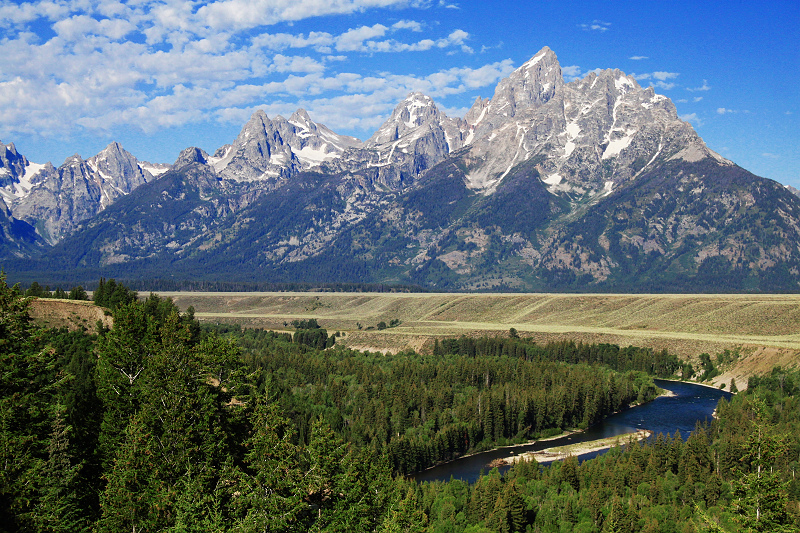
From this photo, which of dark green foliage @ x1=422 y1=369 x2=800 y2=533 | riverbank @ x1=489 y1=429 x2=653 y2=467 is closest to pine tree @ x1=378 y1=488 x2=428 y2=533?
dark green foliage @ x1=422 y1=369 x2=800 y2=533

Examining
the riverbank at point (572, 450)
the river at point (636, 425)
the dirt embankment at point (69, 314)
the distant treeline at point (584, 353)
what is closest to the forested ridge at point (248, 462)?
the river at point (636, 425)

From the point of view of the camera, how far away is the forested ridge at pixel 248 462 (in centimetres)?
3503

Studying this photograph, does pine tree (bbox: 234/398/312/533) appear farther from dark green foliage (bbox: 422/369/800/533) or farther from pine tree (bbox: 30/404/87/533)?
dark green foliage (bbox: 422/369/800/533)

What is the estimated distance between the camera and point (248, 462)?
44.2 metres

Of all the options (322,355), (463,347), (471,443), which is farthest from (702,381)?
(322,355)

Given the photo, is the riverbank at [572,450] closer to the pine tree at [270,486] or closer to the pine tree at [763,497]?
the pine tree at [270,486]

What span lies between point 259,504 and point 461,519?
3388 centimetres

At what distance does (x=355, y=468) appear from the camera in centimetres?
4769

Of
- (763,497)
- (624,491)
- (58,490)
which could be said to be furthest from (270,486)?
(624,491)

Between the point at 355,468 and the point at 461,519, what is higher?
the point at 355,468

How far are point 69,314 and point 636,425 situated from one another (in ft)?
299

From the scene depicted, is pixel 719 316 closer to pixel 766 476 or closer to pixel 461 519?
pixel 461 519

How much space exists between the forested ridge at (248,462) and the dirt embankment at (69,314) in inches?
208

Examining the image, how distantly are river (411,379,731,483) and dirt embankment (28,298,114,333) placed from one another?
50795 millimetres
